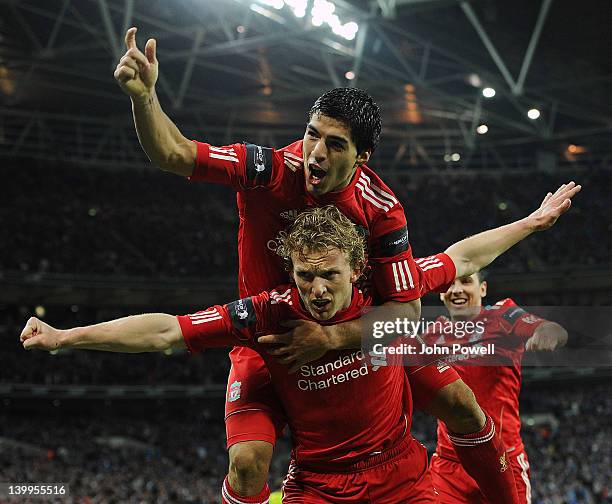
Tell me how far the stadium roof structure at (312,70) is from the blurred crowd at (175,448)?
374 inches

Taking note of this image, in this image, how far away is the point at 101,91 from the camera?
2517 centimetres

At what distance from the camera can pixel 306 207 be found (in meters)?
4.59

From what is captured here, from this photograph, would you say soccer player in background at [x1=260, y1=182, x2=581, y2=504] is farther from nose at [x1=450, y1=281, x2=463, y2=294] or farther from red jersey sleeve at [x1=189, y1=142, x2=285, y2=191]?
red jersey sleeve at [x1=189, y1=142, x2=285, y2=191]

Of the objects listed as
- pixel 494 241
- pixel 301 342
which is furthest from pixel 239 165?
pixel 494 241

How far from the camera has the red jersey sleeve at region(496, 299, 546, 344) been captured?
19.1ft

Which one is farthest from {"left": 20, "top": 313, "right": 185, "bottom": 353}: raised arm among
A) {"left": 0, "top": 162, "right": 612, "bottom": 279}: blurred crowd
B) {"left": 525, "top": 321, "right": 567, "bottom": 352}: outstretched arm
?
{"left": 0, "top": 162, "right": 612, "bottom": 279}: blurred crowd

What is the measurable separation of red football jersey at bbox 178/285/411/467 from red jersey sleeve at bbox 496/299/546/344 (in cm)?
185

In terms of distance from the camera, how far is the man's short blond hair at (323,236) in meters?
4.14

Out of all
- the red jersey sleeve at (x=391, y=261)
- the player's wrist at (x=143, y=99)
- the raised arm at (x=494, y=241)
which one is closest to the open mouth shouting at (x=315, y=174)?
the red jersey sleeve at (x=391, y=261)

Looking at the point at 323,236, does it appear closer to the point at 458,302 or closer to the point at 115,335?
the point at 115,335

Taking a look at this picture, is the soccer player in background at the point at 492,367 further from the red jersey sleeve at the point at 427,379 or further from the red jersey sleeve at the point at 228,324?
the red jersey sleeve at the point at 228,324

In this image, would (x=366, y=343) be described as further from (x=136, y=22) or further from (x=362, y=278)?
(x=136, y=22)

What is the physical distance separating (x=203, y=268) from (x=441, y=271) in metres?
24.4

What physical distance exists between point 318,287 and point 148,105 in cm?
127
